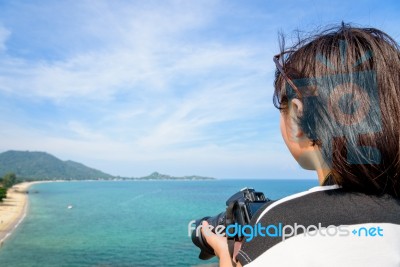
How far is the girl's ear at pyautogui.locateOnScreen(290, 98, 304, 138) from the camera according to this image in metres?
1.03

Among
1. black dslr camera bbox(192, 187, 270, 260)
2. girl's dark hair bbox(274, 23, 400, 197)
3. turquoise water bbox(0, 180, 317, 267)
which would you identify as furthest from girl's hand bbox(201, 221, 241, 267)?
turquoise water bbox(0, 180, 317, 267)

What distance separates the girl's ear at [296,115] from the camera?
3.39ft

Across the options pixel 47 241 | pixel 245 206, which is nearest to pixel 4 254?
pixel 47 241

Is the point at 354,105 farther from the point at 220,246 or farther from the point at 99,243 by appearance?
the point at 99,243

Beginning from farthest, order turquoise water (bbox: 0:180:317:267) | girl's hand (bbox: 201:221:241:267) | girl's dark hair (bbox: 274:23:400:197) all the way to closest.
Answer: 1. turquoise water (bbox: 0:180:317:267)
2. girl's hand (bbox: 201:221:241:267)
3. girl's dark hair (bbox: 274:23:400:197)

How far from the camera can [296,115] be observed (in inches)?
41.4

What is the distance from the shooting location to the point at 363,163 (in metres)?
0.92

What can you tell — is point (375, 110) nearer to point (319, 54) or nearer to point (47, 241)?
point (319, 54)

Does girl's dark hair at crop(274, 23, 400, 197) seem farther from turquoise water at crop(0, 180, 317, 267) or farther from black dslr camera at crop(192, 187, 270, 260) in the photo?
turquoise water at crop(0, 180, 317, 267)

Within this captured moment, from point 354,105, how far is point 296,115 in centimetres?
16

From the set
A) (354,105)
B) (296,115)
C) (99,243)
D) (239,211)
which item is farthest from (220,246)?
(99,243)

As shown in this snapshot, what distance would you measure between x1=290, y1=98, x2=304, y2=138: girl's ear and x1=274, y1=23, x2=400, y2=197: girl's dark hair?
14 mm

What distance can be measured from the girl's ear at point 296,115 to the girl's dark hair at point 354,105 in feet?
0.05

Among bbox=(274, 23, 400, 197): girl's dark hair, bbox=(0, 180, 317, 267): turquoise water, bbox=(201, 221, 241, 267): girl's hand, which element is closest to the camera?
bbox=(274, 23, 400, 197): girl's dark hair
